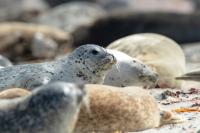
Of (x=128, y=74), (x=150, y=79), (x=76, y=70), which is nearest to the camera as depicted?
(x=76, y=70)

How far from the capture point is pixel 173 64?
8.42 metres

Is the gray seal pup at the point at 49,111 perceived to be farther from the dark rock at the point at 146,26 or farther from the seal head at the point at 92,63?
the dark rock at the point at 146,26

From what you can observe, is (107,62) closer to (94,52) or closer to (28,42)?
(94,52)

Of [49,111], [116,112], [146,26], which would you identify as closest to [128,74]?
[116,112]

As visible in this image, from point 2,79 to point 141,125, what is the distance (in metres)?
1.78

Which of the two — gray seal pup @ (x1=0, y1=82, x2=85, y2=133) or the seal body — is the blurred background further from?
gray seal pup @ (x1=0, y1=82, x2=85, y2=133)

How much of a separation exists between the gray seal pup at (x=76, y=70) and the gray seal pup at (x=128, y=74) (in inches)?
33.4

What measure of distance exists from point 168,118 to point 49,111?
1.52 meters

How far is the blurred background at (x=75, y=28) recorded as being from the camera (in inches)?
675

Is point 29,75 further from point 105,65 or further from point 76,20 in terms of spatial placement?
point 76,20

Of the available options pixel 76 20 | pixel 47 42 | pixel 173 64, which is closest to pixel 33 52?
pixel 47 42

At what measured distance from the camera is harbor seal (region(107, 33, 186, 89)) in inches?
321

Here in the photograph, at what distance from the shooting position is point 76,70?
20.8 ft

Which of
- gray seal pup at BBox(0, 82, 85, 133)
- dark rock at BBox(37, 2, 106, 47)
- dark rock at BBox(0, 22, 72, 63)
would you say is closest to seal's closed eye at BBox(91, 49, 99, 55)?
gray seal pup at BBox(0, 82, 85, 133)
